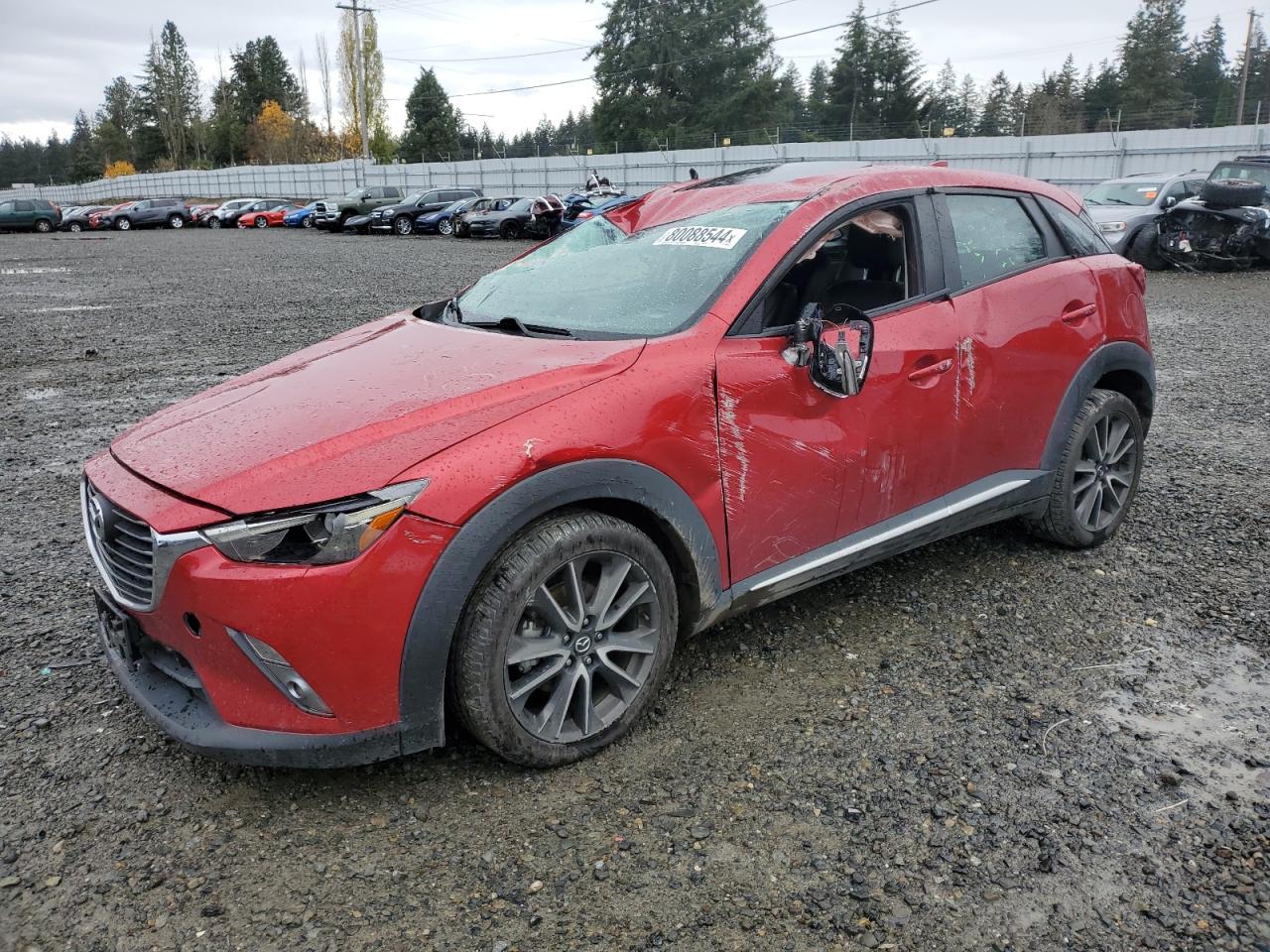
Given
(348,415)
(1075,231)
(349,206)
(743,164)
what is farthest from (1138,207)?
(349,206)

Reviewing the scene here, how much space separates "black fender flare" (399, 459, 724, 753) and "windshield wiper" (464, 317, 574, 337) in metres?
0.71

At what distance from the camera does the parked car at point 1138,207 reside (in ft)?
50.6

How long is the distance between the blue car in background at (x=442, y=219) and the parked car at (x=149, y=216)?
16250mm

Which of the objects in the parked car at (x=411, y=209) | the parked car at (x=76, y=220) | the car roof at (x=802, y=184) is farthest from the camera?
the parked car at (x=76, y=220)

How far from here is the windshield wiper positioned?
3246mm

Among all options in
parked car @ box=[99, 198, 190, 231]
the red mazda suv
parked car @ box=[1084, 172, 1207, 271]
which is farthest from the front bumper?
parked car @ box=[99, 198, 190, 231]

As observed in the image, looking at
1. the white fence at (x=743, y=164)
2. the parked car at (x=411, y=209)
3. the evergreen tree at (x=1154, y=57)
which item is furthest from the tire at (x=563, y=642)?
the evergreen tree at (x=1154, y=57)

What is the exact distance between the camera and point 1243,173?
1644cm

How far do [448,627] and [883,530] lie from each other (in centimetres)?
165

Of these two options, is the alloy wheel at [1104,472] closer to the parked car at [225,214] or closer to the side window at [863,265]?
the side window at [863,265]

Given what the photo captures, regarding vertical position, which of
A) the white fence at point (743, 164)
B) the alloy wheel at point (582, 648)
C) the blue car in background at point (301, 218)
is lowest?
the alloy wheel at point (582, 648)

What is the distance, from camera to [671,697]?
3.21m

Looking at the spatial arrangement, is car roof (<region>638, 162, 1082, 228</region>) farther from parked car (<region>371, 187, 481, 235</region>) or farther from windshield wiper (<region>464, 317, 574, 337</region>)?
parked car (<region>371, 187, 481, 235</region>)

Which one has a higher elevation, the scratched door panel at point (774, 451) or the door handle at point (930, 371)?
the door handle at point (930, 371)
